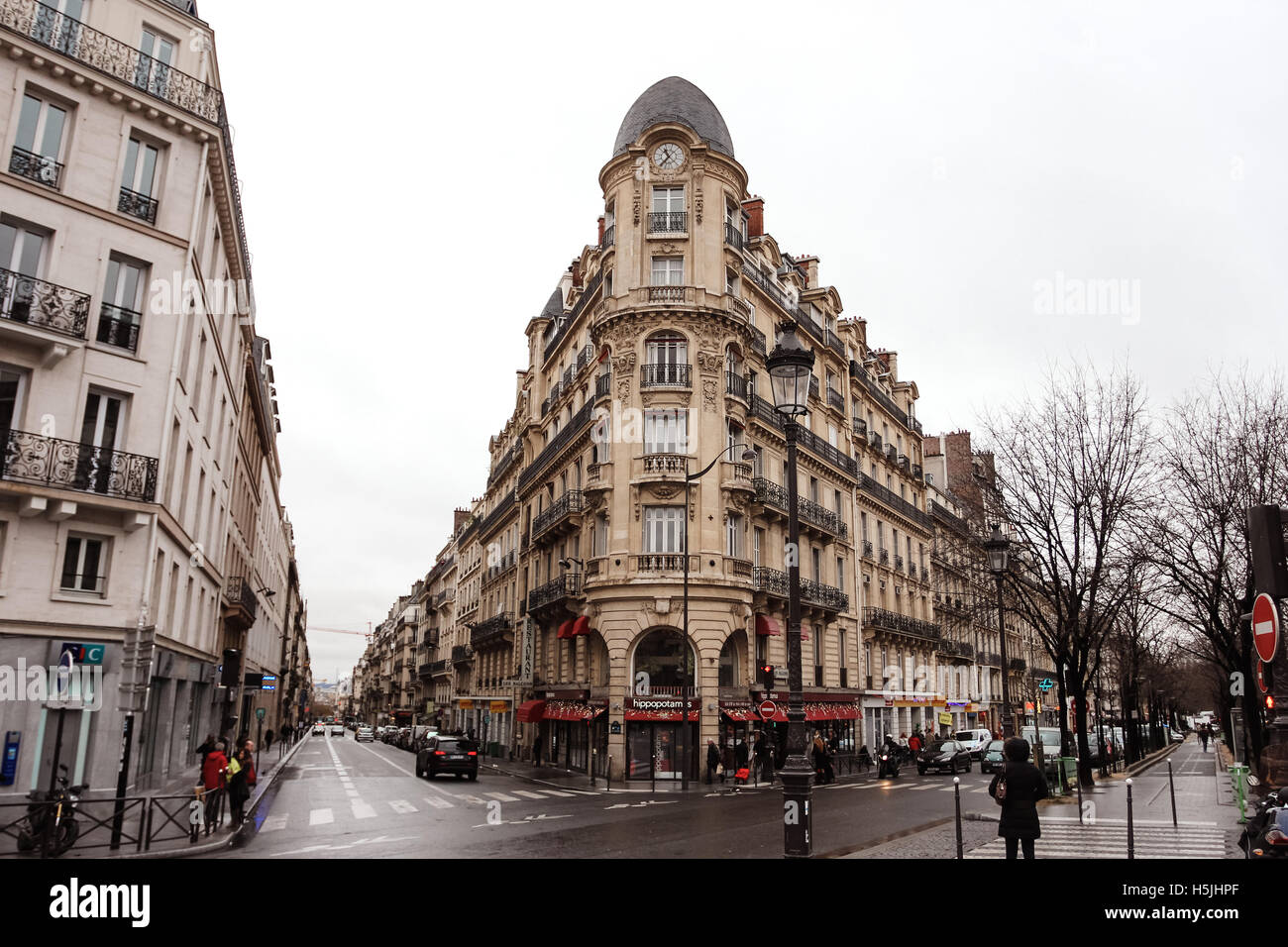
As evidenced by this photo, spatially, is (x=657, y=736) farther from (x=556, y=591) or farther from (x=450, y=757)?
(x=556, y=591)

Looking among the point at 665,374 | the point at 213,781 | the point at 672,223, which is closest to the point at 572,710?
the point at 665,374

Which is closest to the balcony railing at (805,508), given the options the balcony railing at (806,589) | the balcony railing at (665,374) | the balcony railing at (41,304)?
the balcony railing at (806,589)

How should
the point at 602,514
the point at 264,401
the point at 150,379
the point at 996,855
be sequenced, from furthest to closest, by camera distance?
the point at 264,401 → the point at 602,514 → the point at 150,379 → the point at 996,855

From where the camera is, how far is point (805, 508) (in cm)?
3697

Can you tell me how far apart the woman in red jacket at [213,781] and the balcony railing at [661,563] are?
53.2 feet

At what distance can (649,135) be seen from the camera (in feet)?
110

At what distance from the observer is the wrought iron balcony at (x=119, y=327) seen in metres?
18.1

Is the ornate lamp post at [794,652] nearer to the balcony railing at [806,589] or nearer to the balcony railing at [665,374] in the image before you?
the balcony railing at [665,374]

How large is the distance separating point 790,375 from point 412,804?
1580cm

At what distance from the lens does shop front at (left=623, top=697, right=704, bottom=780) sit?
29.4 meters

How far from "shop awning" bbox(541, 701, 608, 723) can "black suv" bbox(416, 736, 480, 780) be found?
12.3ft

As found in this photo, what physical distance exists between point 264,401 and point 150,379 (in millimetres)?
24466

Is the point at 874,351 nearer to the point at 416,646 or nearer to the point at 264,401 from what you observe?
the point at 264,401
